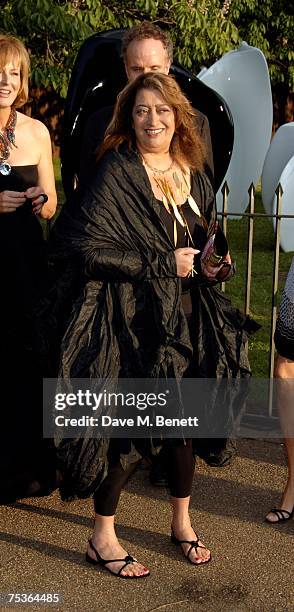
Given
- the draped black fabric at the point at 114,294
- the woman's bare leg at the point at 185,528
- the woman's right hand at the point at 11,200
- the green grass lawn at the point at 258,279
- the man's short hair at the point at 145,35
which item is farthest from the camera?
the green grass lawn at the point at 258,279

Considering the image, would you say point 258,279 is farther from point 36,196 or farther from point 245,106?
point 36,196

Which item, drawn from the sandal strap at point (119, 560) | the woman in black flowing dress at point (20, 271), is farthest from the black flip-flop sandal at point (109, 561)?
the woman in black flowing dress at point (20, 271)

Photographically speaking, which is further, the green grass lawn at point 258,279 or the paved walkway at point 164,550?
the green grass lawn at point 258,279

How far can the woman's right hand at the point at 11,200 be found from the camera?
3.83 meters

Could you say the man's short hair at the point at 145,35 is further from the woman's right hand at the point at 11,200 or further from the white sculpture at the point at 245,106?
the white sculpture at the point at 245,106

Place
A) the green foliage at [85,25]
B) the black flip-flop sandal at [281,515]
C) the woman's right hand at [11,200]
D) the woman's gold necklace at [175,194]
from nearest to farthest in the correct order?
the woman's gold necklace at [175,194] < the woman's right hand at [11,200] < the black flip-flop sandal at [281,515] < the green foliage at [85,25]

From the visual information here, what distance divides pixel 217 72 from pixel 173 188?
9075 millimetres

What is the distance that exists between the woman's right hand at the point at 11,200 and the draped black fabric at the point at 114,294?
49 cm

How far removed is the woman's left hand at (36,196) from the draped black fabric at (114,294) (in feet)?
1.71

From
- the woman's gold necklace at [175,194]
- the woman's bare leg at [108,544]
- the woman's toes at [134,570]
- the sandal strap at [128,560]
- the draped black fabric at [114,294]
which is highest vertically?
the woman's gold necklace at [175,194]

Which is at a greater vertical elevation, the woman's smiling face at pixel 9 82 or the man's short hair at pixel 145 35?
the man's short hair at pixel 145 35

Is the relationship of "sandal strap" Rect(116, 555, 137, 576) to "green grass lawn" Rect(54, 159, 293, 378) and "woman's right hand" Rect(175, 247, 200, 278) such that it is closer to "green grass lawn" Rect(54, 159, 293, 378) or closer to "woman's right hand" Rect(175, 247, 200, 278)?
"woman's right hand" Rect(175, 247, 200, 278)

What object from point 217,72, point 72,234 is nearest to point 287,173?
point 217,72

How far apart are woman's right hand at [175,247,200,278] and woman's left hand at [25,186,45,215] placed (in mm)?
821
